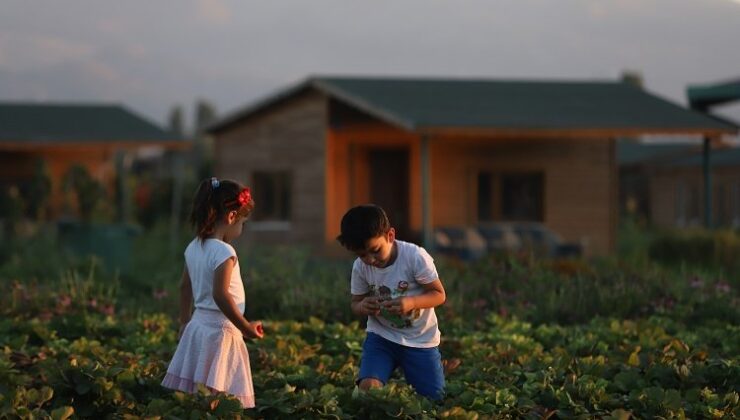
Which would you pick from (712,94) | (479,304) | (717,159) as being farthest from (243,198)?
(717,159)

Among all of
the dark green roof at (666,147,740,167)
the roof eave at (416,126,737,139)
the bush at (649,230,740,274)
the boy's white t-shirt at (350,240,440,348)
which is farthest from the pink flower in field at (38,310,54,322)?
the dark green roof at (666,147,740,167)

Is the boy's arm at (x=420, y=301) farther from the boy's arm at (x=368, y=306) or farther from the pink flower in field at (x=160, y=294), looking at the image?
the pink flower in field at (x=160, y=294)

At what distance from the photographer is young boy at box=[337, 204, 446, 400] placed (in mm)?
5641

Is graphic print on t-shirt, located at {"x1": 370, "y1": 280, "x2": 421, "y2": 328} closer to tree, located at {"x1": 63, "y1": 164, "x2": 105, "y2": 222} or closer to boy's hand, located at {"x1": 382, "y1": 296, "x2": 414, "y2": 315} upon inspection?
boy's hand, located at {"x1": 382, "y1": 296, "x2": 414, "y2": 315}

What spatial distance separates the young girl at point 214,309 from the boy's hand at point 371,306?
523 mm

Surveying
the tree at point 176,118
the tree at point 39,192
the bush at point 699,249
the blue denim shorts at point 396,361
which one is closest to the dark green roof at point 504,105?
the bush at point 699,249

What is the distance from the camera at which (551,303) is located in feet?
34.1

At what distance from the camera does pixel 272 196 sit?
77.2 feet

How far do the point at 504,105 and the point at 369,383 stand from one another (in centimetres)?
1630

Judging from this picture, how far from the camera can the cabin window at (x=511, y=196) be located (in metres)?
23.2

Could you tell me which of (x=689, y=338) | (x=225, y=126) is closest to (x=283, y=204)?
(x=225, y=126)

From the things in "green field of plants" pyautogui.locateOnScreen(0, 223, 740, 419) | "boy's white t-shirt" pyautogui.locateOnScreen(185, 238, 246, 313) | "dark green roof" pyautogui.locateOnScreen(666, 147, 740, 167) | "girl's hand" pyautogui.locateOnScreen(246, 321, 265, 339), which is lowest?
"green field of plants" pyautogui.locateOnScreen(0, 223, 740, 419)

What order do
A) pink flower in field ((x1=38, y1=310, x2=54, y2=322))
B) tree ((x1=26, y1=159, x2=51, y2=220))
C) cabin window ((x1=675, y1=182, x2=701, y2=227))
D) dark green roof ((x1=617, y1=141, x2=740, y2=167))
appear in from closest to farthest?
1. pink flower in field ((x1=38, y1=310, x2=54, y2=322))
2. tree ((x1=26, y1=159, x2=51, y2=220))
3. dark green roof ((x1=617, y1=141, x2=740, y2=167))
4. cabin window ((x1=675, y1=182, x2=701, y2=227))

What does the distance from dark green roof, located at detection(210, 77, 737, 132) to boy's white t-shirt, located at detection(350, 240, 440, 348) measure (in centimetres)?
1247
